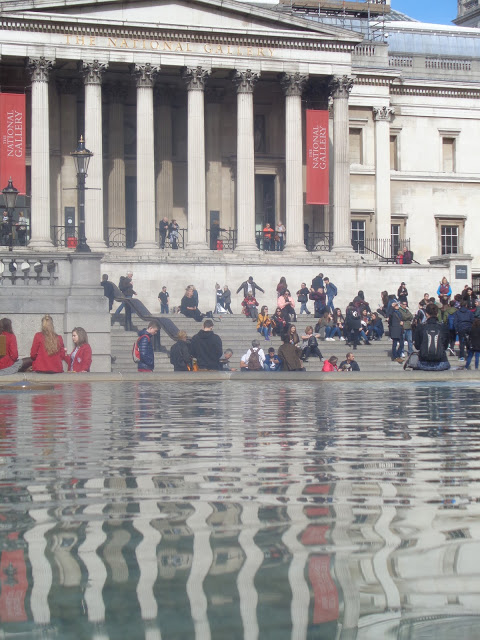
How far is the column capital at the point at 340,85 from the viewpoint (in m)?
50.9

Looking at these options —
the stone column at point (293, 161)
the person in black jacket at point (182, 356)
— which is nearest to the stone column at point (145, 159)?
the stone column at point (293, 161)

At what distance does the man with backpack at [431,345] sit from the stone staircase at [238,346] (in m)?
10.4

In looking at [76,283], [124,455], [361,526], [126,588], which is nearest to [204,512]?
[361,526]

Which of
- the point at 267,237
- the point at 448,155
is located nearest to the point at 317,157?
the point at 267,237

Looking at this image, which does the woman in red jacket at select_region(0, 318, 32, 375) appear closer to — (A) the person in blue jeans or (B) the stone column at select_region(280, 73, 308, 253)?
(A) the person in blue jeans

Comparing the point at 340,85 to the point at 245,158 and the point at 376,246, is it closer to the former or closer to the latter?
the point at 245,158

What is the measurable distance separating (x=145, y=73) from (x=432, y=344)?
29.0m

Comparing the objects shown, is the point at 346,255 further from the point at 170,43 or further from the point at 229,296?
the point at 170,43

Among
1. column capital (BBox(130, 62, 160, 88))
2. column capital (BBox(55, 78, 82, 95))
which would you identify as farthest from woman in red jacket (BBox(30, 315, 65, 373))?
column capital (BBox(55, 78, 82, 95))

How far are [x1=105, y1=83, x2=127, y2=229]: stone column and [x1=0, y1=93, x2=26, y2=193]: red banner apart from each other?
542 cm

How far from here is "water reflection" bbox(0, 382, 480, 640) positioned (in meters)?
3.80

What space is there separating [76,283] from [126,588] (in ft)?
80.1

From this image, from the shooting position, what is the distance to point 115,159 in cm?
5147

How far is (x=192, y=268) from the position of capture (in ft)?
156
